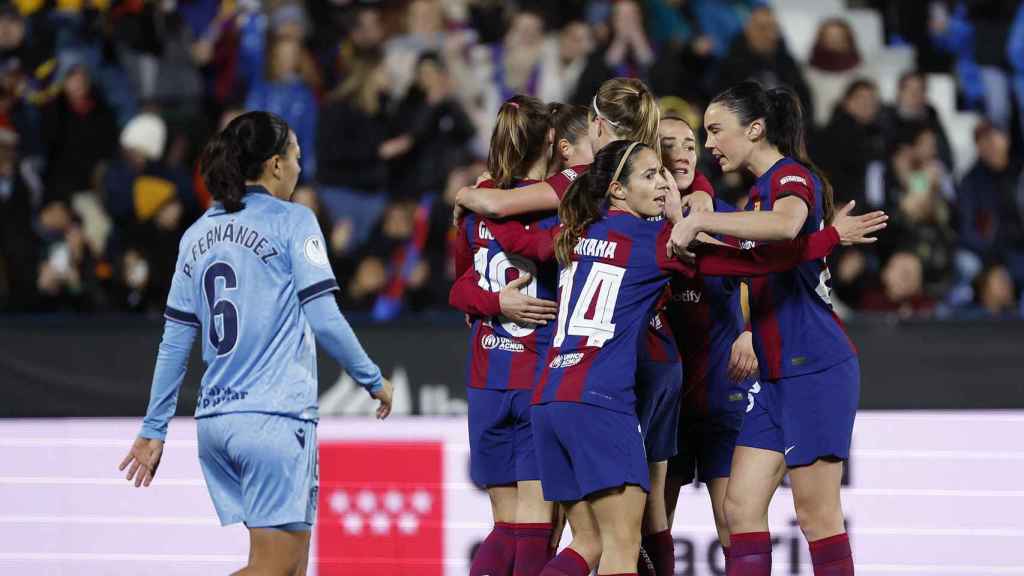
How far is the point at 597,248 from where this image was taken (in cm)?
485

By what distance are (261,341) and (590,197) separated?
1.19 m

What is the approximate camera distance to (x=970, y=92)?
11.2 meters

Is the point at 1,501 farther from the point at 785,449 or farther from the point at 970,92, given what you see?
the point at 970,92

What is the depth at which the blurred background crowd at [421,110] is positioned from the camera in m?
9.84

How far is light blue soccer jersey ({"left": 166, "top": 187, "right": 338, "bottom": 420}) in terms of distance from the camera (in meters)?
4.57

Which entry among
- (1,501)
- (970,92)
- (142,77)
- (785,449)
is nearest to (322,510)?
(1,501)

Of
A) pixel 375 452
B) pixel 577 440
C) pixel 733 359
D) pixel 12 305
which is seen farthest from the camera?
pixel 12 305

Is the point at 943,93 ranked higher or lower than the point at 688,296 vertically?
higher

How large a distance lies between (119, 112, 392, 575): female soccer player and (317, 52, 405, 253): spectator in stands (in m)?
5.47

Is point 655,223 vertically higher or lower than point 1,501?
higher

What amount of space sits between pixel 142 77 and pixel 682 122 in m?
6.62

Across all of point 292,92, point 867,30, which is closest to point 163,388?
point 292,92

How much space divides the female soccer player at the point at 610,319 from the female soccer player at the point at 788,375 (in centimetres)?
31

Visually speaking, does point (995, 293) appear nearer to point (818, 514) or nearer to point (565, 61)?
point (565, 61)
